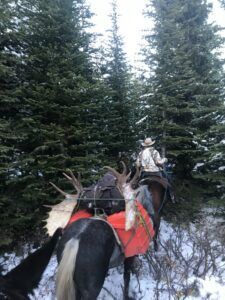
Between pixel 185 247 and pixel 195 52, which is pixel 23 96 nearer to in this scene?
pixel 185 247

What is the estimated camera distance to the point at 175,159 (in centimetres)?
1277

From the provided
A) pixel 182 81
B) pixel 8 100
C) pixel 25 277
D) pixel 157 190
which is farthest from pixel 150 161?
pixel 25 277

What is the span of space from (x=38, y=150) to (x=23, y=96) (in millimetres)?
1631

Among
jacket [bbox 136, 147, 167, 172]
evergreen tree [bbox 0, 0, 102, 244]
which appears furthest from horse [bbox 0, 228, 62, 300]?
jacket [bbox 136, 147, 167, 172]

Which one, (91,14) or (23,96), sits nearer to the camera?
(23,96)

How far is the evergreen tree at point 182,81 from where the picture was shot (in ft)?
39.1

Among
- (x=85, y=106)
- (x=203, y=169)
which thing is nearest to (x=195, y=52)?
(x=203, y=169)

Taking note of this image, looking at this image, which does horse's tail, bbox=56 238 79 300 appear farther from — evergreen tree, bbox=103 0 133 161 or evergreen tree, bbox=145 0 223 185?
evergreen tree, bbox=145 0 223 185

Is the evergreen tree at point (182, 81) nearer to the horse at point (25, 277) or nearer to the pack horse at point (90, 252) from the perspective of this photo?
the pack horse at point (90, 252)

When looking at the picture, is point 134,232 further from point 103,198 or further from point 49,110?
point 49,110

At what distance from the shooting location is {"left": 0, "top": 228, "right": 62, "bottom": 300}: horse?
5.66 meters

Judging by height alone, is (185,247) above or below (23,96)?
below

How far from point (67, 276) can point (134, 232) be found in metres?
1.66

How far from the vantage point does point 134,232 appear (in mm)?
6461
